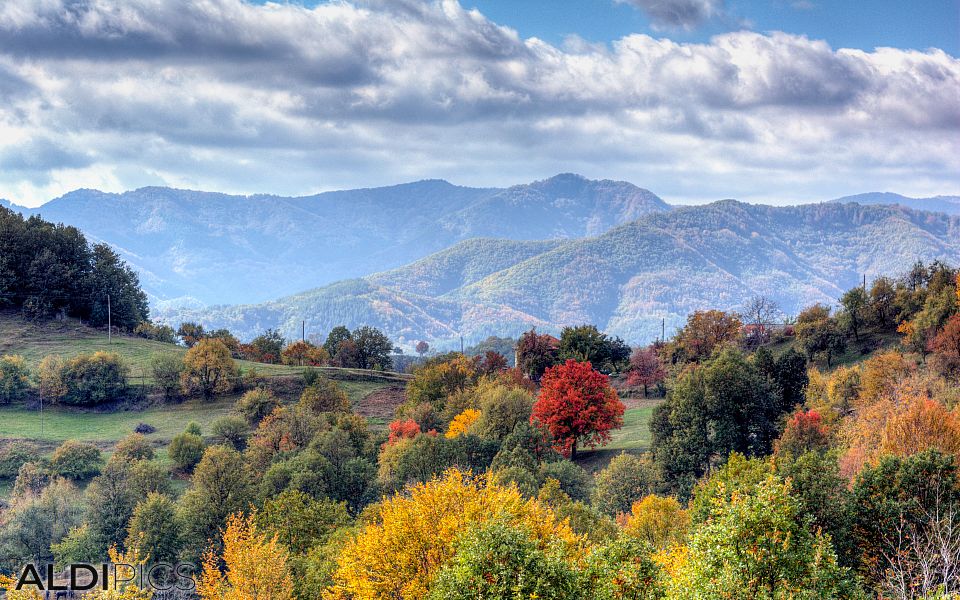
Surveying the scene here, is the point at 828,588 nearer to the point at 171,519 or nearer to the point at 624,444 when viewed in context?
the point at 171,519

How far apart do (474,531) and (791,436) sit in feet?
135

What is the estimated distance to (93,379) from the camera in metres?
99.8

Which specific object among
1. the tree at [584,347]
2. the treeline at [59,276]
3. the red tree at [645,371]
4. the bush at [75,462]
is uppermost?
the treeline at [59,276]

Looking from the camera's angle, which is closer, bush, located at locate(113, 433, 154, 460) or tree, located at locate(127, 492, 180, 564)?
tree, located at locate(127, 492, 180, 564)

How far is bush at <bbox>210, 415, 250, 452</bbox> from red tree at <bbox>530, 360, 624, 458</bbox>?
119 ft

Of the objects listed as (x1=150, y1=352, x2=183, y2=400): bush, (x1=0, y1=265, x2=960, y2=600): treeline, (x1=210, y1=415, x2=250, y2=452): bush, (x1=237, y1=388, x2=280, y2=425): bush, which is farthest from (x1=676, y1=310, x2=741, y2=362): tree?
(x1=150, y1=352, x2=183, y2=400): bush

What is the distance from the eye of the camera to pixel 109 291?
13088 centimetres

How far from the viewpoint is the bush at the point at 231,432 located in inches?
3442

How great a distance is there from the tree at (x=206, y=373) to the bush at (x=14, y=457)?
82.1 ft

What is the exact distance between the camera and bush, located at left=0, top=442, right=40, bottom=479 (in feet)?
243

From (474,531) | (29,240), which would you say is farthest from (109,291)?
(474,531)

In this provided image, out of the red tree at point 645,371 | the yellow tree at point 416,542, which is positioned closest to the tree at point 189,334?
the red tree at point 645,371

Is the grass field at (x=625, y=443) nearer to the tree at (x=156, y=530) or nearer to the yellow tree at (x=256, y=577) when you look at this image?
the tree at (x=156, y=530)

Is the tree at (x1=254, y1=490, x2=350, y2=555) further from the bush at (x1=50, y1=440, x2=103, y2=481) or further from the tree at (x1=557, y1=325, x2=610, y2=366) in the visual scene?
the tree at (x1=557, y1=325, x2=610, y2=366)
